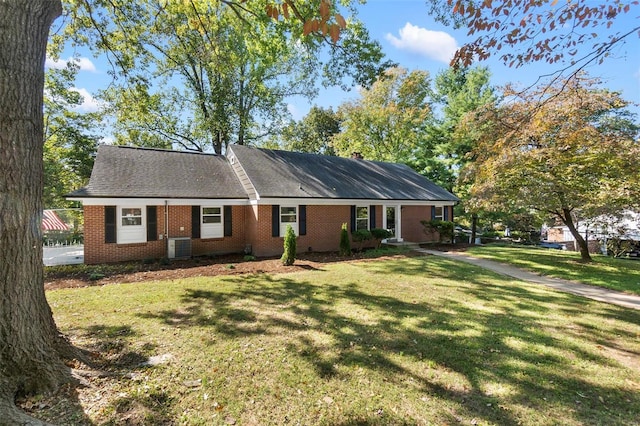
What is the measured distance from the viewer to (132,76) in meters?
9.16

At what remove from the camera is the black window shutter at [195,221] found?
12.7 metres

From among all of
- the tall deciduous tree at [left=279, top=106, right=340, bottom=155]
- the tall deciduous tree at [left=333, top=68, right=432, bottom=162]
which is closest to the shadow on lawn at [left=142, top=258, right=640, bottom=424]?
the tall deciduous tree at [left=333, top=68, right=432, bottom=162]

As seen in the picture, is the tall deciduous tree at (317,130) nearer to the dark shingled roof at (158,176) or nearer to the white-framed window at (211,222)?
the dark shingled roof at (158,176)

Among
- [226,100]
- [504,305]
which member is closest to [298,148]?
[226,100]

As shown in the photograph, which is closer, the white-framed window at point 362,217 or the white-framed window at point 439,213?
the white-framed window at point 362,217

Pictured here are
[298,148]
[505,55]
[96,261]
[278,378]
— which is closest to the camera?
[278,378]

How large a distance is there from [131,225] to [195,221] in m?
2.34

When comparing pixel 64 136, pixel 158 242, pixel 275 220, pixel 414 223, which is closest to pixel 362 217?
pixel 414 223

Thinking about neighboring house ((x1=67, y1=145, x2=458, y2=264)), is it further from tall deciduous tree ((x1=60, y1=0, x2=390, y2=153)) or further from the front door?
tall deciduous tree ((x1=60, y1=0, x2=390, y2=153))

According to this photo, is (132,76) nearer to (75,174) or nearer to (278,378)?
(278,378)

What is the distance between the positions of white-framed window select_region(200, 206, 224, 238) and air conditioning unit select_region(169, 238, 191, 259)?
106cm

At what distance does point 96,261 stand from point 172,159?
5.87m

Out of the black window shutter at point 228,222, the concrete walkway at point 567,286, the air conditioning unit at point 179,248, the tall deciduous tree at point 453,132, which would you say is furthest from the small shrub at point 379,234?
the tall deciduous tree at point 453,132

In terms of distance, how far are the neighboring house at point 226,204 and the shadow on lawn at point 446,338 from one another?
567cm
